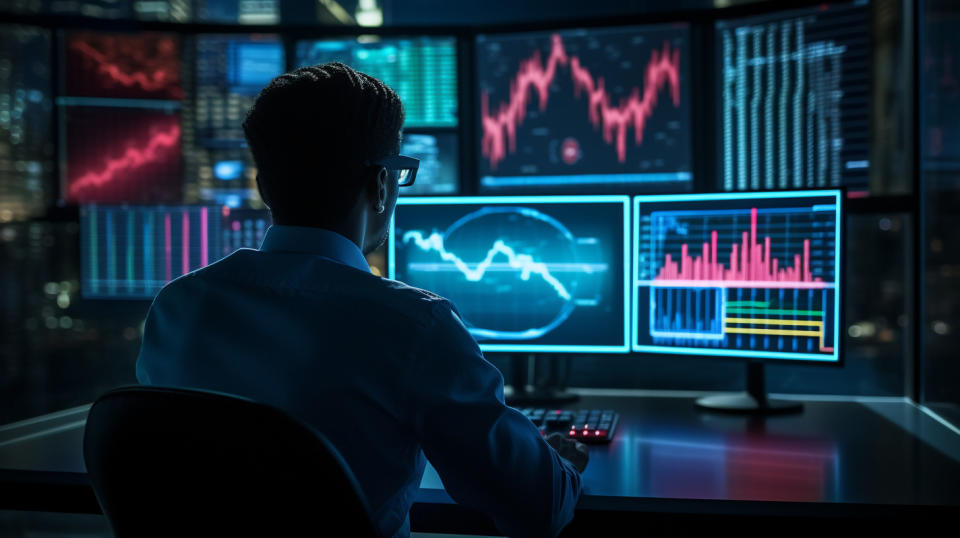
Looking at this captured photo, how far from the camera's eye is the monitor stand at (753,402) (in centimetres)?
170

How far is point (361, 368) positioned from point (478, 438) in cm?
15

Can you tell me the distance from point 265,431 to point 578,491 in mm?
548

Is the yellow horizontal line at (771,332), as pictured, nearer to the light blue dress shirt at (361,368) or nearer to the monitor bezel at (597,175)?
the monitor bezel at (597,175)

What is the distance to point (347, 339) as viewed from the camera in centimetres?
78

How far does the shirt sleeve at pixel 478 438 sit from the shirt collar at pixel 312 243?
0.16 meters

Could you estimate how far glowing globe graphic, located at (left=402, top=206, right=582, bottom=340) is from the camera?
5.86 ft

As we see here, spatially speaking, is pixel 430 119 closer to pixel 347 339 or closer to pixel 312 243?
pixel 312 243

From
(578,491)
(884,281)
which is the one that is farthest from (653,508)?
(884,281)

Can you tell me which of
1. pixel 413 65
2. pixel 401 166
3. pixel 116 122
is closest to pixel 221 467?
pixel 401 166

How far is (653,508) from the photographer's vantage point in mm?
1081

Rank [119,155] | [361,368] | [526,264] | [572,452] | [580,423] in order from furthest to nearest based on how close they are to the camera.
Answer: [119,155] < [526,264] < [580,423] < [572,452] < [361,368]

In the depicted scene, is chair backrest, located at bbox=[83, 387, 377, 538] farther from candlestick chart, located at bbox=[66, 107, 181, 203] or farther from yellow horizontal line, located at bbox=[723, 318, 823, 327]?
candlestick chart, located at bbox=[66, 107, 181, 203]

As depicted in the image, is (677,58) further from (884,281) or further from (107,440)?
(107,440)

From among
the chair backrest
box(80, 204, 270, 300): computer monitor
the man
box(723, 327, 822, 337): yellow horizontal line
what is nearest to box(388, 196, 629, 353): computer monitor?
box(723, 327, 822, 337): yellow horizontal line
